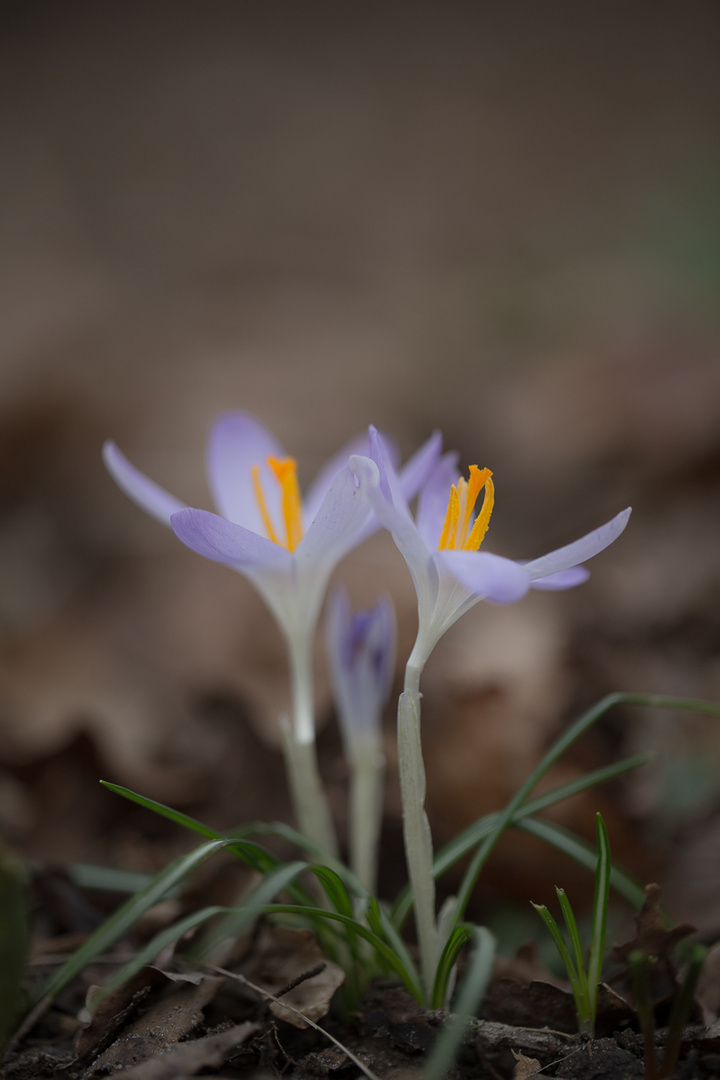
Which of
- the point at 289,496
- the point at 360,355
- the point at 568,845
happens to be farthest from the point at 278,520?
Result: the point at 360,355

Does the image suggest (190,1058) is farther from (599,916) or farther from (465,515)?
(465,515)

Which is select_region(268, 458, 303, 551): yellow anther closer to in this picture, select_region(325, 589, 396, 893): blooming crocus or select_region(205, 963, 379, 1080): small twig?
select_region(325, 589, 396, 893): blooming crocus

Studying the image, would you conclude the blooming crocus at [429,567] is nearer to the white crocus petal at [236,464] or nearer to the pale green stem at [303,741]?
the pale green stem at [303,741]

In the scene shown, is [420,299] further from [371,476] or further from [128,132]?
[371,476]

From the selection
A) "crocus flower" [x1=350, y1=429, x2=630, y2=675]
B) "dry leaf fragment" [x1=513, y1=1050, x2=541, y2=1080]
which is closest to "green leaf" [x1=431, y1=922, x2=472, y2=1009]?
"dry leaf fragment" [x1=513, y1=1050, x2=541, y2=1080]

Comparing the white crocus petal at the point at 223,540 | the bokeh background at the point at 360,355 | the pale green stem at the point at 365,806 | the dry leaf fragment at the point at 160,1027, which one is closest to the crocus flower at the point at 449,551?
the white crocus petal at the point at 223,540
